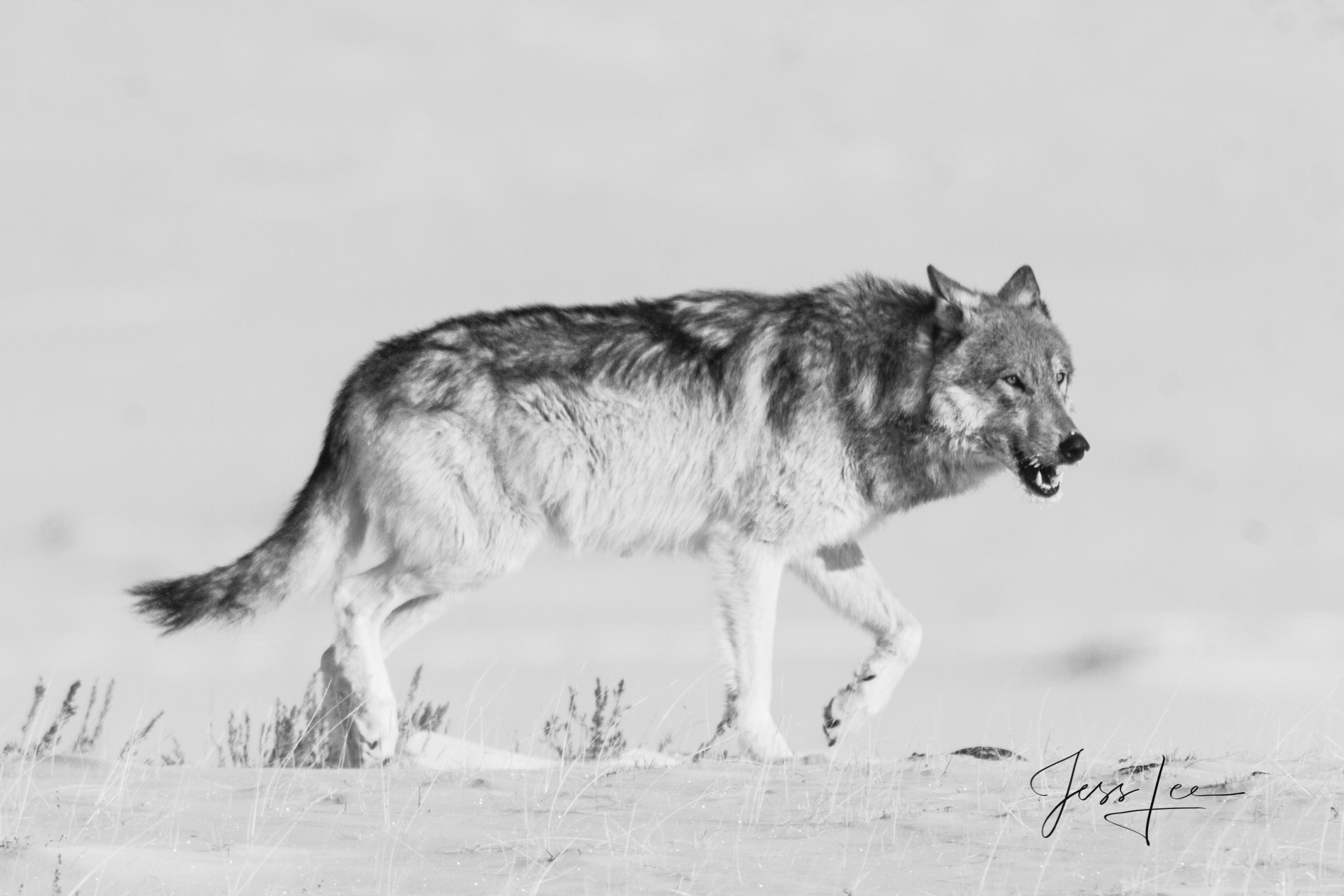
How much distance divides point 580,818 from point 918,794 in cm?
120

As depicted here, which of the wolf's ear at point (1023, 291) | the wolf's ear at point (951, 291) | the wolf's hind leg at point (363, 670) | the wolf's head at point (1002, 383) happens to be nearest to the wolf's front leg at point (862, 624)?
the wolf's head at point (1002, 383)

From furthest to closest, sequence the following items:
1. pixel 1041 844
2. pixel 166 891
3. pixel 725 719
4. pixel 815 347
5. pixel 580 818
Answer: pixel 815 347 → pixel 725 719 → pixel 580 818 → pixel 1041 844 → pixel 166 891

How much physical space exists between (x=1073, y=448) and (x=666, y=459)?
6.27 feet

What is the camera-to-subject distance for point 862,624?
6.91 meters

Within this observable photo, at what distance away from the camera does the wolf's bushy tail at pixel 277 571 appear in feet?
22.3

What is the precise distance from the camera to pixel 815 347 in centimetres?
712

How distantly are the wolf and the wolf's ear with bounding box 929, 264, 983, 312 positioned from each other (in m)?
0.01

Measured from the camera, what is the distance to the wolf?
6.70 metres

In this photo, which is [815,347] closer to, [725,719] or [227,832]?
[725,719]

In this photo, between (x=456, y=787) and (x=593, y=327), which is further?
(x=593, y=327)

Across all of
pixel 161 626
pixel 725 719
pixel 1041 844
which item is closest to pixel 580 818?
pixel 1041 844

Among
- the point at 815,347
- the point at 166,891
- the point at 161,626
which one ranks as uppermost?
the point at 815,347

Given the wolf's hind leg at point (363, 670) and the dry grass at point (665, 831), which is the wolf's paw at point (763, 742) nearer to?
the dry grass at point (665, 831)
